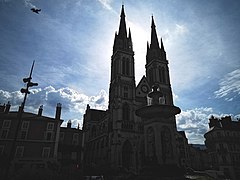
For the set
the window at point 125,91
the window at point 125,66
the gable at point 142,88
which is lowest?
the window at point 125,91

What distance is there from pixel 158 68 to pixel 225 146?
25.9m

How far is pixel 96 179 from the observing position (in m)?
18.1

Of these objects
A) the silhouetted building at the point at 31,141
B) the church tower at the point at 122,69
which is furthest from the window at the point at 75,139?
the church tower at the point at 122,69

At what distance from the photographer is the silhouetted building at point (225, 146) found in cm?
4138

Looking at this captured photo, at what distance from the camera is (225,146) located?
4322 centimetres

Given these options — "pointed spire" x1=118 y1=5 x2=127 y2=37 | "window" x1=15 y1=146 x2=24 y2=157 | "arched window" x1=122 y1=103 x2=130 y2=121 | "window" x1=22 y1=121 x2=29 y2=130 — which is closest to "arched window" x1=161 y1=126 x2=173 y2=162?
"window" x1=15 y1=146 x2=24 y2=157

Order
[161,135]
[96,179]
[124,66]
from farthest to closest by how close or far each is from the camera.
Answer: [124,66] → [96,179] → [161,135]

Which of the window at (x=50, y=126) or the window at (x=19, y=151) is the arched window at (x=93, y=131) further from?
the window at (x=19, y=151)

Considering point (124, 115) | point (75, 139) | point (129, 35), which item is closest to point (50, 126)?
point (75, 139)

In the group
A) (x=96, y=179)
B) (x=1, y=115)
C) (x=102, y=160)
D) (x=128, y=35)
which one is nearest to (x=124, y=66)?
(x=128, y=35)

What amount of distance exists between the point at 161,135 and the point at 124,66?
106 feet

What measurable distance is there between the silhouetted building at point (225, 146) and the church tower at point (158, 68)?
1425cm

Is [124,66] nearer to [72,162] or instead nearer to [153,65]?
[153,65]

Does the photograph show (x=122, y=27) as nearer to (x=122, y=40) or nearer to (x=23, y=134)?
(x=122, y=40)
